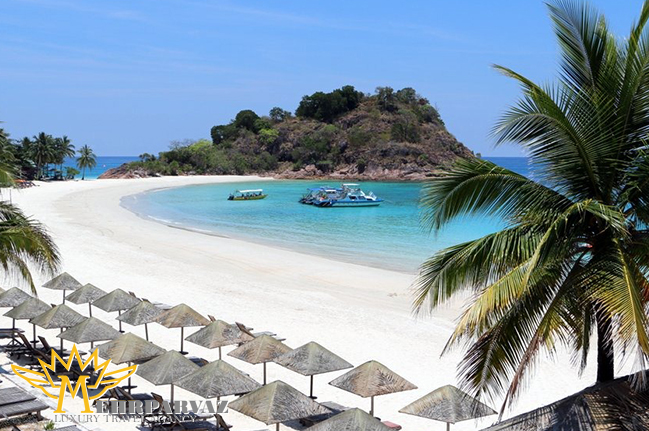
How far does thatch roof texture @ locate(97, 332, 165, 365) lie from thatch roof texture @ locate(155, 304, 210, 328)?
2127 millimetres

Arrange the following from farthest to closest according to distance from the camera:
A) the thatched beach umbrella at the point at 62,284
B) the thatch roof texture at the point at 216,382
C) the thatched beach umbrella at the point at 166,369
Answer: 1. the thatched beach umbrella at the point at 62,284
2. the thatched beach umbrella at the point at 166,369
3. the thatch roof texture at the point at 216,382

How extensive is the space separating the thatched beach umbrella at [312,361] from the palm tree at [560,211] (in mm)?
3856

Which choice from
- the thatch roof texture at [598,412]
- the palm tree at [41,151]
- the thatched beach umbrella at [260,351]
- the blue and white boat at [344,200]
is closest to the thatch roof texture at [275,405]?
the thatched beach umbrella at [260,351]

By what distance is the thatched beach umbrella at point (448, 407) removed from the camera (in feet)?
31.0

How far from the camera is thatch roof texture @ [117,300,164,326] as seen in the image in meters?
14.3

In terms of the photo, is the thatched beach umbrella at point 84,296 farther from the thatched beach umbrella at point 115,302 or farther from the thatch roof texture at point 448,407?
the thatch roof texture at point 448,407

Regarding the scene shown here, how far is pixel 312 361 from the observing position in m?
11.5

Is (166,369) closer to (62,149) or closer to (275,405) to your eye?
(275,405)

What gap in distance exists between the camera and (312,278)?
26906 mm

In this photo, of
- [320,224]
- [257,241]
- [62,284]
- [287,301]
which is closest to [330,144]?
[320,224]

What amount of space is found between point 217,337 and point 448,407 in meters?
5.19

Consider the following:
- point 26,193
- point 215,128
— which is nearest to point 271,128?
point 215,128

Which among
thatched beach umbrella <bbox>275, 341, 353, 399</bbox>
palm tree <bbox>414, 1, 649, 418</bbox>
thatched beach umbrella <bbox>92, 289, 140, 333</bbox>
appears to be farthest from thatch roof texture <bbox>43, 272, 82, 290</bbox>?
palm tree <bbox>414, 1, 649, 418</bbox>

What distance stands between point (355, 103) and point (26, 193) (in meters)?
78.0
